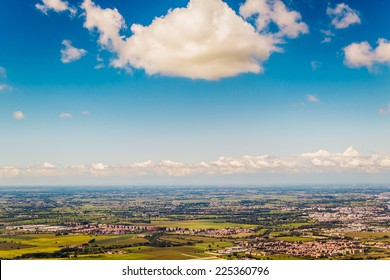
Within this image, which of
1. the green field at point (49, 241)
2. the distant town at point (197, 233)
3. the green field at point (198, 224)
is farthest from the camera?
the green field at point (198, 224)

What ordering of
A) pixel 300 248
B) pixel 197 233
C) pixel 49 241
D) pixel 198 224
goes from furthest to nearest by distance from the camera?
1. pixel 198 224
2. pixel 197 233
3. pixel 49 241
4. pixel 300 248

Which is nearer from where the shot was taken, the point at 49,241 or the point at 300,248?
the point at 300,248

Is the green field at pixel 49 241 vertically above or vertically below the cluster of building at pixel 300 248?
below

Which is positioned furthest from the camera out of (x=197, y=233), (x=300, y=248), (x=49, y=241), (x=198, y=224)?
(x=198, y=224)

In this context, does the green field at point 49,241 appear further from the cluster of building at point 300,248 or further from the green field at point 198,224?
the cluster of building at point 300,248

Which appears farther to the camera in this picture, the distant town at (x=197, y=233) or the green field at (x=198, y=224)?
the green field at (x=198, y=224)

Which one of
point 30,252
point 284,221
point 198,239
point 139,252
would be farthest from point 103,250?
point 284,221

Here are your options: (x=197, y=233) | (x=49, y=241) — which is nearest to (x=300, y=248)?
(x=197, y=233)

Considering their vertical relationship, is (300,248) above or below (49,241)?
above

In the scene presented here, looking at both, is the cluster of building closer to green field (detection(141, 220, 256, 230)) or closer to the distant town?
the distant town

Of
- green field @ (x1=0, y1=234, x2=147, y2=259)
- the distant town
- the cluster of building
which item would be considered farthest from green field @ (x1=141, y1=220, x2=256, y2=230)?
the cluster of building

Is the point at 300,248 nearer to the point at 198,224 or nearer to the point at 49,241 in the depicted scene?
the point at 198,224

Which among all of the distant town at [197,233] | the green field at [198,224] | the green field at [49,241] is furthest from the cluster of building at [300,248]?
the green field at [198,224]
